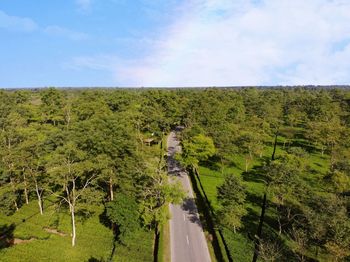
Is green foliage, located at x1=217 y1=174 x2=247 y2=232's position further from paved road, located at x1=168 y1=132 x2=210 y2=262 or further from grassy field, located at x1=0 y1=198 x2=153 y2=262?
grassy field, located at x1=0 y1=198 x2=153 y2=262

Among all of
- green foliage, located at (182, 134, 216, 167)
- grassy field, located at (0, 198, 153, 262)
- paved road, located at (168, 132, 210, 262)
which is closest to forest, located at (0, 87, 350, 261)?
grassy field, located at (0, 198, 153, 262)

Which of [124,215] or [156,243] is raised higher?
[124,215]

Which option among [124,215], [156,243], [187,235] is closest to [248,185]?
[187,235]

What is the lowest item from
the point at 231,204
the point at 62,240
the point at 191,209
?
the point at 191,209

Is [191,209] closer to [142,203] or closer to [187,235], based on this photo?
[187,235]

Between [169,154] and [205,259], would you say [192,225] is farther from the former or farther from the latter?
[169,154]

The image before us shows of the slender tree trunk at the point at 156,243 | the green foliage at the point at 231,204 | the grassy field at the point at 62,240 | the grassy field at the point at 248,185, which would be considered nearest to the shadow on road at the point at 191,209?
the grassy field at the point at 248,185

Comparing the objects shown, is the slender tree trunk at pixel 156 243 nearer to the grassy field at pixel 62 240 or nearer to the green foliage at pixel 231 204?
the grassy field at pixel 62 240

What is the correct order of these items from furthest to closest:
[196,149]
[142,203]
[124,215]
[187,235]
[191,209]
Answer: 1. [196,149]
2. [191,209]
3. [187,235]
4. [142,203]
5. [124,215]
